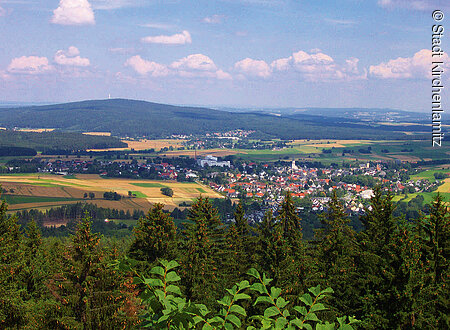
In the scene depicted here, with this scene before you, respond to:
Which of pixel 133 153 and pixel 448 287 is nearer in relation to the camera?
pixel 448 287

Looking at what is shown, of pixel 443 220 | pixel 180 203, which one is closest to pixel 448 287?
pixel 443 220

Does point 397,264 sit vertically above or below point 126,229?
above

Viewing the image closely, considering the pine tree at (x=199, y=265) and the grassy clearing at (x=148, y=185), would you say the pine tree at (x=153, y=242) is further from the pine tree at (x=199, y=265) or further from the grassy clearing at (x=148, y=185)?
the grassy clearing at (x=148, y=185)

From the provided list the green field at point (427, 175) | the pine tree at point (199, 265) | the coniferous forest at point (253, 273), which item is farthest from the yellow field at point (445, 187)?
the pine tree at point (199, 265)

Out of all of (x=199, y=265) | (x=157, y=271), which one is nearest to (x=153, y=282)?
(x=157, y=271)

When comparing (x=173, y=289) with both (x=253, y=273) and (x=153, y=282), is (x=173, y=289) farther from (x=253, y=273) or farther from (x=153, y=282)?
(x=253, y=273)

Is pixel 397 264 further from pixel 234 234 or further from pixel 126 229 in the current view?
pixel 126 229
